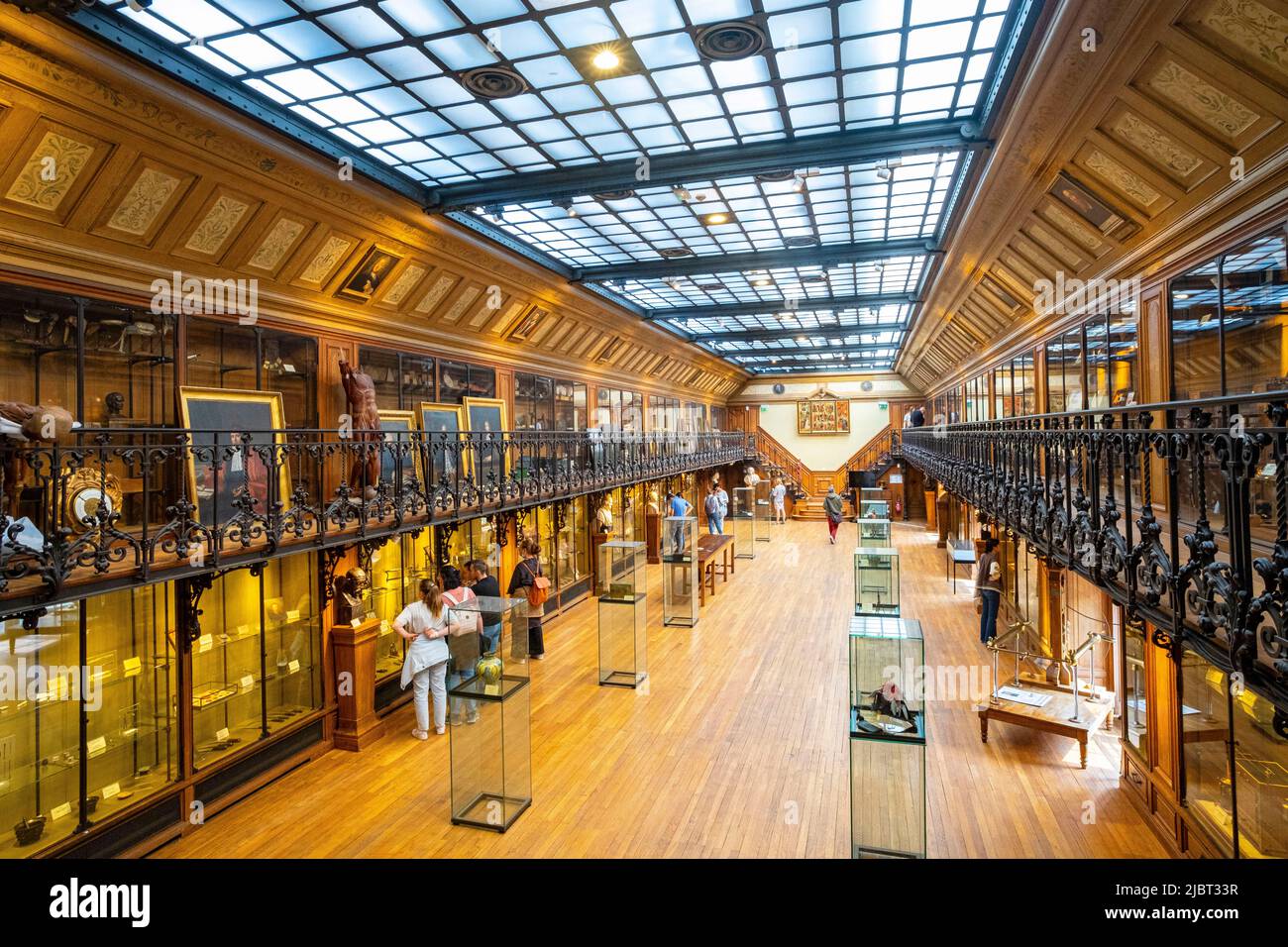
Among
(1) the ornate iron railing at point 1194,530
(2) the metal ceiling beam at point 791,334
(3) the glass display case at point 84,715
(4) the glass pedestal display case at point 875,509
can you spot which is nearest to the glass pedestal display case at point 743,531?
(4) the glass pedestal display case at point 875,509

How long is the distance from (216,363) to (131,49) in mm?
2472

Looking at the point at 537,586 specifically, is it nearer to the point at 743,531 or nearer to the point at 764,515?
the point at 743,531

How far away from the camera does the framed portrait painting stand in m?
5.50

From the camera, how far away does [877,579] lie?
34.7 ft

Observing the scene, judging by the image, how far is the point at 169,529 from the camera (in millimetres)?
4398

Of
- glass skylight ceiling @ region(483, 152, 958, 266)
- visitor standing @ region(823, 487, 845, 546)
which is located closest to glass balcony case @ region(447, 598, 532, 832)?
glass skylight ceiling @ region(483, 152, 958, 266)

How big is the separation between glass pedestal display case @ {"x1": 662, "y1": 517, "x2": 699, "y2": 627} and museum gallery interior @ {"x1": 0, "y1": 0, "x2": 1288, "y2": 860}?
1.79 m

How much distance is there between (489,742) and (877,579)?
23.0 feet

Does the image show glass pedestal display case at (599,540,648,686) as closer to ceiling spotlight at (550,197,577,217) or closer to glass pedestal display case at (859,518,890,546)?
ceiling spotlight at (550,197,577,217)

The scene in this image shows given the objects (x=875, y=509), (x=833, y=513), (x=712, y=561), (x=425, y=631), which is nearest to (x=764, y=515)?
(x=833, y=513)

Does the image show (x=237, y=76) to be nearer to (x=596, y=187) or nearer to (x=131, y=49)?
(x=131, y=49)

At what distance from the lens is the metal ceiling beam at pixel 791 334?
18062 mm

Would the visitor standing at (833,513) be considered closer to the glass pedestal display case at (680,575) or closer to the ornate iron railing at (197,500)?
the glass pedestal display case at (680,575)
